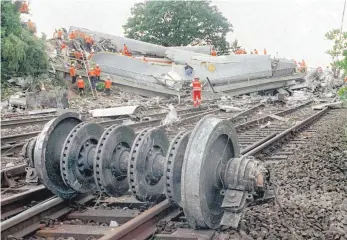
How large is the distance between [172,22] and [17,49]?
24643mm

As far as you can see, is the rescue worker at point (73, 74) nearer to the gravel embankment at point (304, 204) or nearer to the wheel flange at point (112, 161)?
the gravel embankment at point (304, 204)

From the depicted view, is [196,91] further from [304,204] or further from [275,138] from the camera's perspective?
[304,204]

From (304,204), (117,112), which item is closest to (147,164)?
(304,204)

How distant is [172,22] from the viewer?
41125 millimetres

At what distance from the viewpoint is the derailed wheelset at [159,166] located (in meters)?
3.26

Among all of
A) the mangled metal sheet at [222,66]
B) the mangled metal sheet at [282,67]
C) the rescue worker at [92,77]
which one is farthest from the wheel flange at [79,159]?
the mangled metal sheet at [282,67]

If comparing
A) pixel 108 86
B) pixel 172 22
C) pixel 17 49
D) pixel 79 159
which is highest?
pixel 172 22

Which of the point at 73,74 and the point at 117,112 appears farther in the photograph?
the point at 73,74

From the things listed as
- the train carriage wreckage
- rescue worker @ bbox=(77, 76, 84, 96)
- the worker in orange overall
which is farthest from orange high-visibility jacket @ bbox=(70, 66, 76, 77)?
the worker in orange overall

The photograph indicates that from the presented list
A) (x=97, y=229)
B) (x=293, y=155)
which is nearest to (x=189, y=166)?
(x=97, y=229)

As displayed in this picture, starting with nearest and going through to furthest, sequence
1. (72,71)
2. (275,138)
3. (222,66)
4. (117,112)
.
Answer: (275,138) < (117,112) < (72,71) < (222,66)

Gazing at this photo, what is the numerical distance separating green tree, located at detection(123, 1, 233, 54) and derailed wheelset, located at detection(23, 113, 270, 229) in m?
37.6

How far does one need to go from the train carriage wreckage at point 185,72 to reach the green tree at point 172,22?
1244 centimetres

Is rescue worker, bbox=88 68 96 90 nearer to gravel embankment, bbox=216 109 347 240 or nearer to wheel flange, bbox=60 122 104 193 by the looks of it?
gravel embankment, bbox=216 109 347 240
